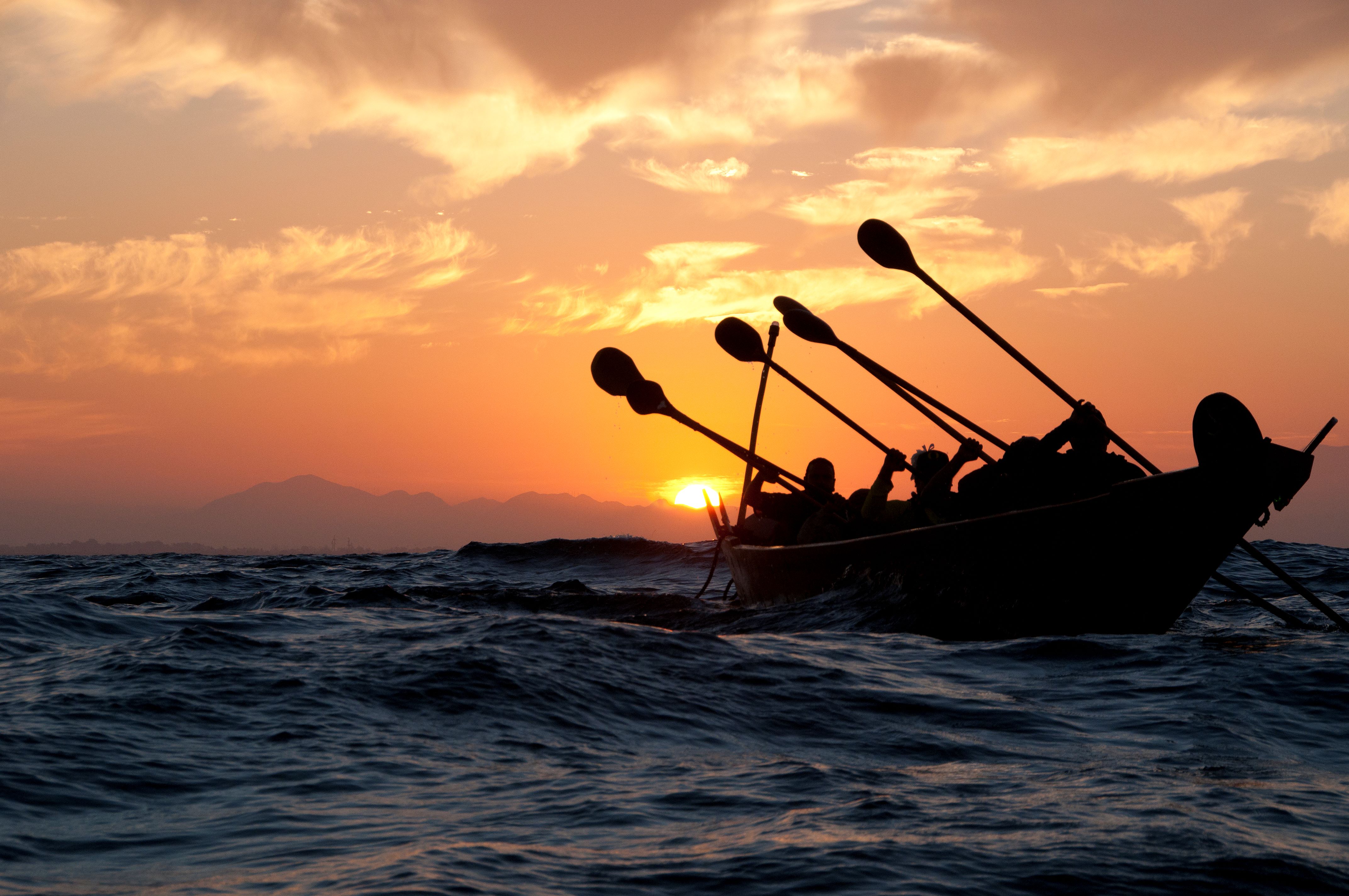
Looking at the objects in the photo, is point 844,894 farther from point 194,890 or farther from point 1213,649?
point 1213,649

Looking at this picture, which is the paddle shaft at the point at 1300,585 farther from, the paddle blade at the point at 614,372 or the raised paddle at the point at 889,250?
the paddle blade at the point at 614,372

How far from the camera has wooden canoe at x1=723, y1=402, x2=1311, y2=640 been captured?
28.1 ft

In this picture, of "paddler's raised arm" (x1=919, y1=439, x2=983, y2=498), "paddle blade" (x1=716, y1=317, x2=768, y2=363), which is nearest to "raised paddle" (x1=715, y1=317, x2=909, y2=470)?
"paddle blade" (x1=716, y1=317, x2=768, y2=363)

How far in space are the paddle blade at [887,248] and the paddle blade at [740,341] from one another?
3.68 meters

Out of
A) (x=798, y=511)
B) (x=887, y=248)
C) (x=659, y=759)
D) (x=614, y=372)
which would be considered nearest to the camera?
(x=659, y=759)

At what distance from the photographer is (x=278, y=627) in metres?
10.2

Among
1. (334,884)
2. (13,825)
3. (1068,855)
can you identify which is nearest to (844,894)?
(1068,855)

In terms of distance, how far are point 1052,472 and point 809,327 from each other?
429 cm

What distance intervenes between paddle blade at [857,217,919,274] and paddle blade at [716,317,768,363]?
368 cm

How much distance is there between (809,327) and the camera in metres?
13.2

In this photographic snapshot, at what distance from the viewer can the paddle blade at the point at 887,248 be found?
1224cm

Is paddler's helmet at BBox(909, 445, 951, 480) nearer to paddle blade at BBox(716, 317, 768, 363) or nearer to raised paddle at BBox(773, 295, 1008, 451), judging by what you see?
raised paddle at BBox(773, 295, 1008, 451)

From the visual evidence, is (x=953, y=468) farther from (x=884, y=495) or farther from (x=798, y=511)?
(x=798, y=511)

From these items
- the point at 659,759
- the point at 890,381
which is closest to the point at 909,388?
the point at 890,381
